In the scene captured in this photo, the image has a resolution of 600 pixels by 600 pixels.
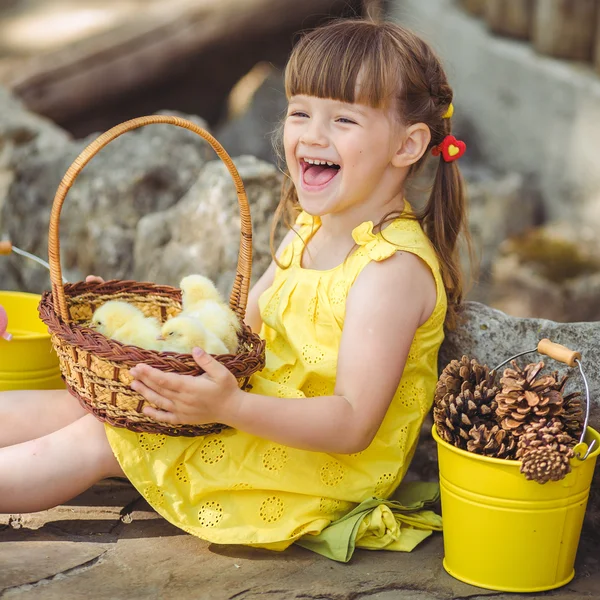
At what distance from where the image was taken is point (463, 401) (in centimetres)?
208

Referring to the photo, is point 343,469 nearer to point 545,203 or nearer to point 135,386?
point 135,386

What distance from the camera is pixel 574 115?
14.9 ft

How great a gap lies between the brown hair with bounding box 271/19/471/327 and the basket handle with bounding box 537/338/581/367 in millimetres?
349

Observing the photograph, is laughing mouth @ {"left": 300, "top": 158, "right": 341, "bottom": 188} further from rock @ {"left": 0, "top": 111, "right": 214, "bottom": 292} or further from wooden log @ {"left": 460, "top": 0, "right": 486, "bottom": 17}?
wooden log @ {"left": 460, "top": 0, "right": 486, "bottom": 17}

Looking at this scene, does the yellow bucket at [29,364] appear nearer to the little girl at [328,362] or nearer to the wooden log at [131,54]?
the little girl at [328,362]

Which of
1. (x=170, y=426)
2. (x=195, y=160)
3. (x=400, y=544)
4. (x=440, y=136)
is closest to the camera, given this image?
(x=170, y=426)

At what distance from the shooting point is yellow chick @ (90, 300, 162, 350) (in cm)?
214

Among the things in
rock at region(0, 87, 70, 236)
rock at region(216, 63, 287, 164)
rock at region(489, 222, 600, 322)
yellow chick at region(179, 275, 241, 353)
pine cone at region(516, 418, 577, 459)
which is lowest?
rock at region(489, 222, 600, 322)

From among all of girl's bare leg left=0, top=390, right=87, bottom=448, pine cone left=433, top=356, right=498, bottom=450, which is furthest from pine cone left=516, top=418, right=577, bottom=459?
girl's bare leg left=0, top=390, right=87, bottom=448

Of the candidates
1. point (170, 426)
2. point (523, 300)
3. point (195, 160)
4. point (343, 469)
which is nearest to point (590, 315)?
point (523, 300)

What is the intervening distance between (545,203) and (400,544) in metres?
2.93

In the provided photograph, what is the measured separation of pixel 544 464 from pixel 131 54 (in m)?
4.05

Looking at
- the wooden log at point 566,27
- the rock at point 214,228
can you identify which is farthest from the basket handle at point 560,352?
the wooden log at point 566,27

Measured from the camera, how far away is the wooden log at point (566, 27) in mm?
4543
